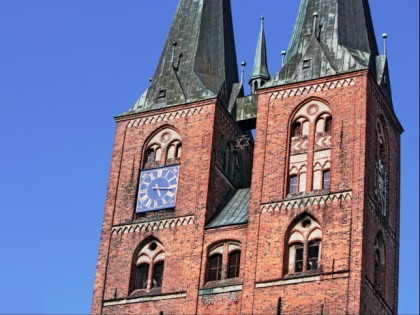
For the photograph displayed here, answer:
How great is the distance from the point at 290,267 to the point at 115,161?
31.0ft

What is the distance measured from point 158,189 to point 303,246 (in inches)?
269

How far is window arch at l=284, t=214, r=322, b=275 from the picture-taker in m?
44.4

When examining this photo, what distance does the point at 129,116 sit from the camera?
5122 centimetres

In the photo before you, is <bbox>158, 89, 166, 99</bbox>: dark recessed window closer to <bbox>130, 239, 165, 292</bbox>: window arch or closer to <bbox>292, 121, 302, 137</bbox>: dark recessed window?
<bbox>292, 121, 302, 137</bbox>: dark recessed window

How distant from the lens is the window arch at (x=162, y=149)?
49469mm

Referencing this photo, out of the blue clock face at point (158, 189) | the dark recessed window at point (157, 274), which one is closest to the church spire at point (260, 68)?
the blue clock face at point (158, 189)

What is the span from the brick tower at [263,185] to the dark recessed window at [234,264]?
61mm

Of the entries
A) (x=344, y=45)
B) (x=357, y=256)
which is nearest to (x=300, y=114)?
(x=344, y=45)

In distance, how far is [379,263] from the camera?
46.1 metres

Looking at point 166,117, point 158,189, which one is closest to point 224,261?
point 158,189

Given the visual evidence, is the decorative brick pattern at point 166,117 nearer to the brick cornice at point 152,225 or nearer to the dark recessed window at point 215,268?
the brick cornice at point 152,225

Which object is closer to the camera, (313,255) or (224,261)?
(313,255)

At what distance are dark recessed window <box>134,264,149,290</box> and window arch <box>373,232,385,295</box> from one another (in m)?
8.30

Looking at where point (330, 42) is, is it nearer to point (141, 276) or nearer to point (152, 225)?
point (152, 225)
